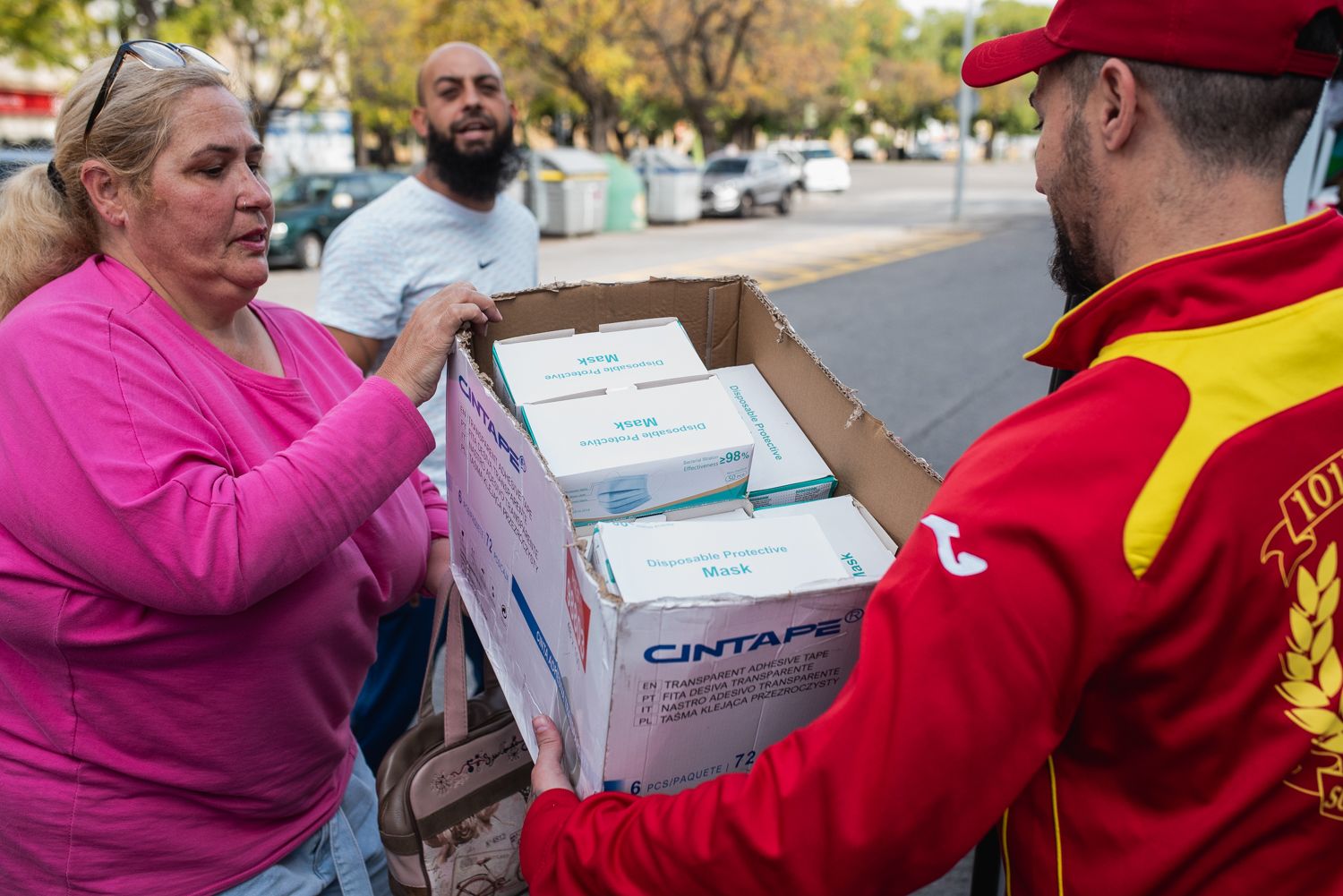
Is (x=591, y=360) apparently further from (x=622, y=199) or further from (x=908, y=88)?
(x=908, y=88)

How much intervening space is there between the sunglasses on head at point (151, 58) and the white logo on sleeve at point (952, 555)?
4.61 feet

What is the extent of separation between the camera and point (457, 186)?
3.30 metres

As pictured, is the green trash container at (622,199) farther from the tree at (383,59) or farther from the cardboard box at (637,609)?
the cardboard box at (637,609)

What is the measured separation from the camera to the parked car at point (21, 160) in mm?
1786

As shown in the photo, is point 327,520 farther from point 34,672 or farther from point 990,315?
point 990,315

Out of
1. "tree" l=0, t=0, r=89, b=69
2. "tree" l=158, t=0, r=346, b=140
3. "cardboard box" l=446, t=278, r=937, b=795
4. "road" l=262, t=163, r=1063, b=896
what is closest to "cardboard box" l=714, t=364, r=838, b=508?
"cardboard box" l=446, t=278, r=937, b=795

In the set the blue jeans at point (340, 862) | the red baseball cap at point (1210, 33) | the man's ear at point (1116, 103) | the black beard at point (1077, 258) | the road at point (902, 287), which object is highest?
the red baseball cap at point (1210, 33)

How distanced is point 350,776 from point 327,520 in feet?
2.45

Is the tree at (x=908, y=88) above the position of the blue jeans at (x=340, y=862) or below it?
above

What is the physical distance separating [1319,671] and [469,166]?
9.61ft

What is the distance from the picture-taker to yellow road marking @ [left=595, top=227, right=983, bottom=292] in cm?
1384

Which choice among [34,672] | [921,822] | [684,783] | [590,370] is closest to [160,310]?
[34,672]

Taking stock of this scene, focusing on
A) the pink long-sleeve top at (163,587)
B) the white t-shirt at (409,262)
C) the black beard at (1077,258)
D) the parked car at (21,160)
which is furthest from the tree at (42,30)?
the black beard at (1077,258)

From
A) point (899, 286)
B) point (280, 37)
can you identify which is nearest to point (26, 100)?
point (280, 37)
